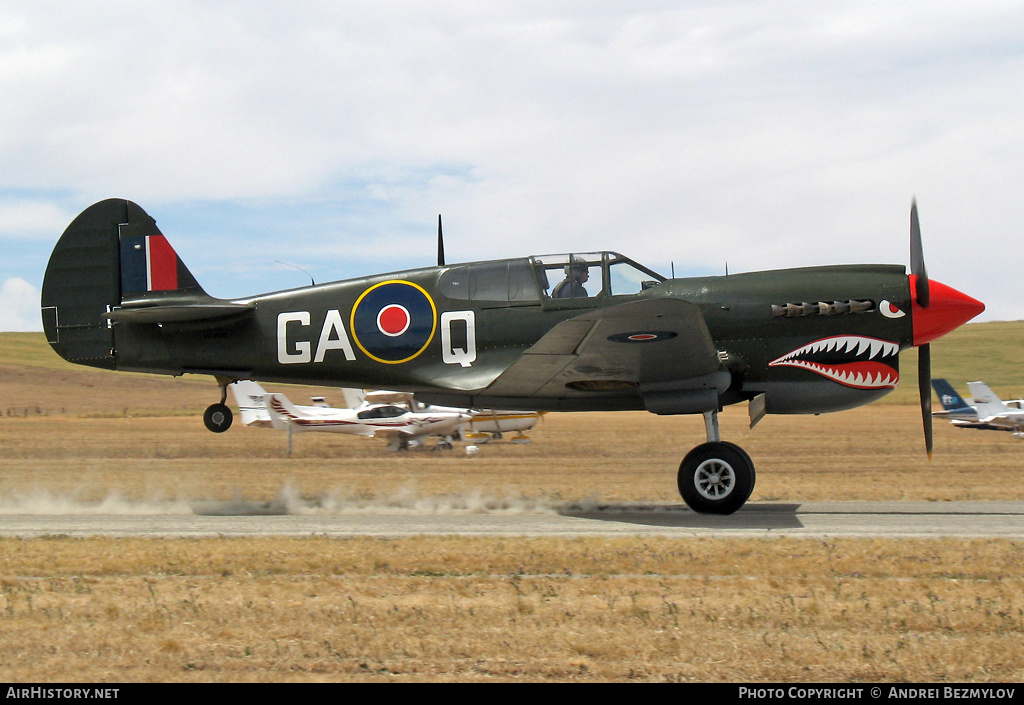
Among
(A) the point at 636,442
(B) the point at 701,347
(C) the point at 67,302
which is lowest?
(A) the point at 636,442

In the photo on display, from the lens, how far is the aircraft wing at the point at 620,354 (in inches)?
380

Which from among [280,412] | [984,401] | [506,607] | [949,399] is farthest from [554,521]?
[949,399]

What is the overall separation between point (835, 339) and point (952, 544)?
3.10m

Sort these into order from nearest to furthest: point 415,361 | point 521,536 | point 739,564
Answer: point 739,564 → point 521,536 → point 415,361

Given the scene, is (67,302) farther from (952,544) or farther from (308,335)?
(952,544)

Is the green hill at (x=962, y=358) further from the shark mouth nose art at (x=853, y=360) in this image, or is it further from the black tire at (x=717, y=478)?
the black tire at (x=717, y=478)

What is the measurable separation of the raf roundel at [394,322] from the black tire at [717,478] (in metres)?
3.71

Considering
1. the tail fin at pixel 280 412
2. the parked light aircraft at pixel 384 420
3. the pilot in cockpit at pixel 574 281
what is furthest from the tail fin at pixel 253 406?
the pilot in cockpit at pixel 574 281

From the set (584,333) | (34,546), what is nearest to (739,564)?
(584,333)

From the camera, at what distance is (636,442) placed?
30.4 metres

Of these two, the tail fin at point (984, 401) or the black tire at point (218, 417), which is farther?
the tail fin at point (984, 401)

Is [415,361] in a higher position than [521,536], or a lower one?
higher

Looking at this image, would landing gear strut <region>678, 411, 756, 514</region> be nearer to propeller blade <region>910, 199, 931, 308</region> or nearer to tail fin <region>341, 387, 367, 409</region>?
propeller blade <region>910, 199, 931, 308</region>

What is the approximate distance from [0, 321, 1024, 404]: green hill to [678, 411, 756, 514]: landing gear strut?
61.2m
